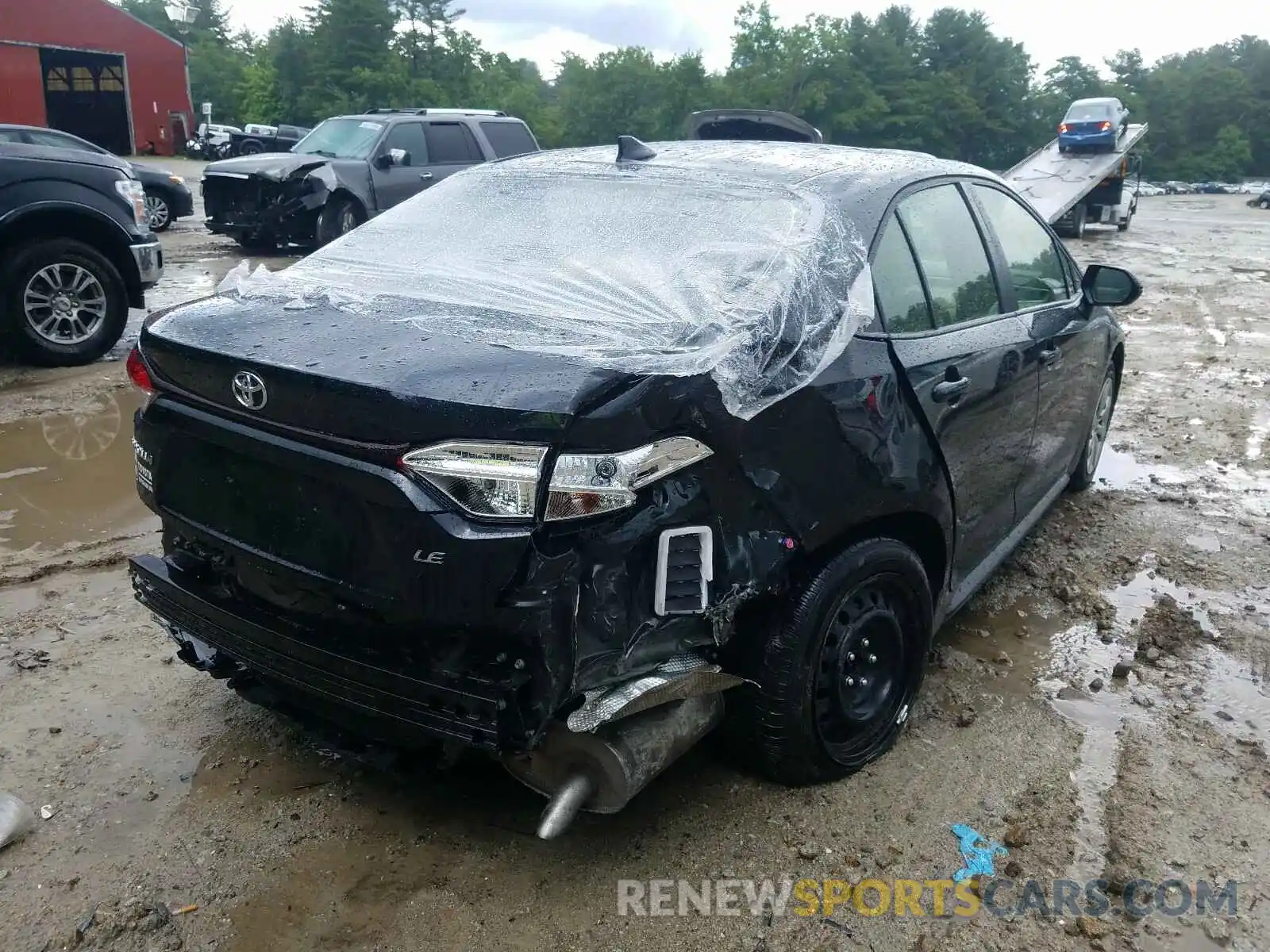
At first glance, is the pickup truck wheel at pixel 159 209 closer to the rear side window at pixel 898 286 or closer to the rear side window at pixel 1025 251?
the rear side window at pixel 1025 251

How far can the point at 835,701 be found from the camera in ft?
9.15

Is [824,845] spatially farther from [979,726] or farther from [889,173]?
[889,173]

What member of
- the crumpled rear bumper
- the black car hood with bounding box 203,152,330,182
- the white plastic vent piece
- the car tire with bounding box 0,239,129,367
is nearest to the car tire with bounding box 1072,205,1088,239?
the black car hood with bounding box 203,152,330,182

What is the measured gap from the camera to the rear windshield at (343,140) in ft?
42.9

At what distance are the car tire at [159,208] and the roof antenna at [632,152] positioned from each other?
535 inches

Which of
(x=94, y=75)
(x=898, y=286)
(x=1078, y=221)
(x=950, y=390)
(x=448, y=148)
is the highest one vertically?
(x=94, y=75)

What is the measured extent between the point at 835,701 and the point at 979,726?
0.73m

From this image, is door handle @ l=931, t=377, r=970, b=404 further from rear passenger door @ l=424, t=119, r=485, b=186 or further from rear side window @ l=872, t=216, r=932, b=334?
rear passenger door @ l=424, t=119, r=485, b=186

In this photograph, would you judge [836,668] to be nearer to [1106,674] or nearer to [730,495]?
[730,495]

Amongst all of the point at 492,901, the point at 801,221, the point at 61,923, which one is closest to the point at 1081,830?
the point at 492,901

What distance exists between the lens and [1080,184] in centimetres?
1953

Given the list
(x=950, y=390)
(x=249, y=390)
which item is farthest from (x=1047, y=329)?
(x=249, y=390)

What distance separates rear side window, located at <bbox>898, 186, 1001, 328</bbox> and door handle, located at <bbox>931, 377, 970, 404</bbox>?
193 millimetres

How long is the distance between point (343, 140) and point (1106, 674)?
40.6ft
